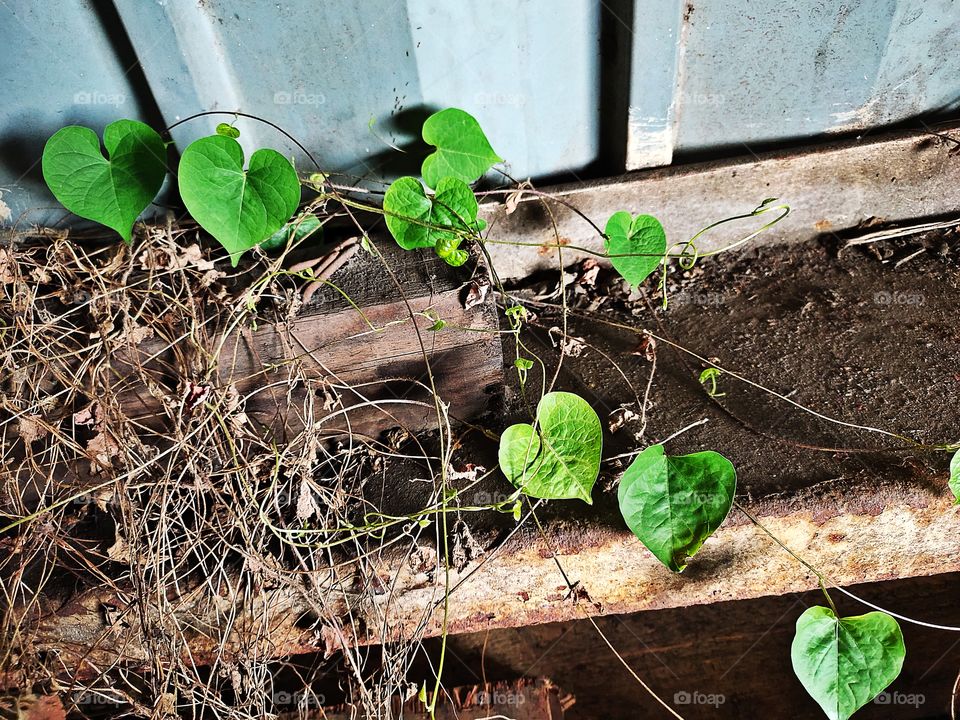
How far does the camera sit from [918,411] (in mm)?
1232

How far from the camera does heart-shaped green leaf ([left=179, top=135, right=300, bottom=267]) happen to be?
107 cm

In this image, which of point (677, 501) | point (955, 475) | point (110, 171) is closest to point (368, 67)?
point (110, 171)

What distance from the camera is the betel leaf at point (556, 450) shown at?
111cm

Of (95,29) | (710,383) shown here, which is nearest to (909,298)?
(710,383)

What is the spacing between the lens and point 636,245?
4.29ft

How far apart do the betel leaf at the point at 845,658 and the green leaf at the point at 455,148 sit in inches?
39.4

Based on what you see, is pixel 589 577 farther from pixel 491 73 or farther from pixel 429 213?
pixel 491 73

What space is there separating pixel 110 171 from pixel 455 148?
637mm

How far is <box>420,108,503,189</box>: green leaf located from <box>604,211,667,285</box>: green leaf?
283 millimetres

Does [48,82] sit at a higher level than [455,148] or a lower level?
higher

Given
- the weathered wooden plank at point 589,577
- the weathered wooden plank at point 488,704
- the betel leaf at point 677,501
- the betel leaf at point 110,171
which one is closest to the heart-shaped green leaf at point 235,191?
the betel leaf at point 110,171

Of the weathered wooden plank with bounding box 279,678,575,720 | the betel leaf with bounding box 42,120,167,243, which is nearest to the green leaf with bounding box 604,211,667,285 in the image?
the betel leaf with bounding box 42,120,167,243

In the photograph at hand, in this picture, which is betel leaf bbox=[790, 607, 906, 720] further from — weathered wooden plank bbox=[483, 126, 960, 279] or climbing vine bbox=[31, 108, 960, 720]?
weathered wooden plank bbox=[483, 126, 960, 279]

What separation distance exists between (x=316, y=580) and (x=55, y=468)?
597mm
